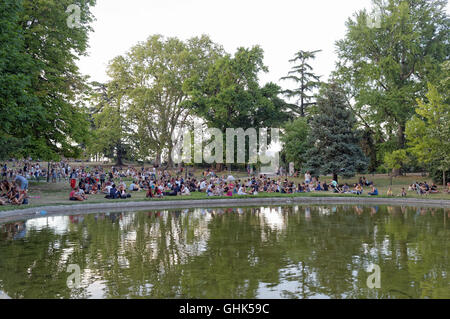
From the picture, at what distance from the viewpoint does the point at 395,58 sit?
41250 millimetres

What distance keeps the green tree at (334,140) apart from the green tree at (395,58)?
413 cm

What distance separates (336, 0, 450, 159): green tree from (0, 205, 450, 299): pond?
91.5 feet

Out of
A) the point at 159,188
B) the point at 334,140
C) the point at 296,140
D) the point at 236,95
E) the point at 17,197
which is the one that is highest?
the point at 236,95

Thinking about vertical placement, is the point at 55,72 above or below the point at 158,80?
below

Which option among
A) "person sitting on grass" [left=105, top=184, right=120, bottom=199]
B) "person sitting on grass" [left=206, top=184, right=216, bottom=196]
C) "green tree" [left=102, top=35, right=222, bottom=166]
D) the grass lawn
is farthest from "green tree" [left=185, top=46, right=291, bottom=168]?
"person sitting on grass" [left=105, top=184, right=120, bottom=199]

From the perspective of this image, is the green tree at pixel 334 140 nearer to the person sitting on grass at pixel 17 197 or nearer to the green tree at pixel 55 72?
the green tree at pixel 55 72

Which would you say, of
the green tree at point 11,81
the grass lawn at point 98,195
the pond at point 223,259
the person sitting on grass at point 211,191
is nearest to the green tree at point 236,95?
the grass lawn at point 98,195

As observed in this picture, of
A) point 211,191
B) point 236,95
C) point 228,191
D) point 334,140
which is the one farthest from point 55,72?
point 334,140

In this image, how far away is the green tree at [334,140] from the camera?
35375 millimetres

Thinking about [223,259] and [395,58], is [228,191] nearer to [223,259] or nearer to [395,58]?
[223,259]

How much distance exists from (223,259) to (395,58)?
4123 centimetres

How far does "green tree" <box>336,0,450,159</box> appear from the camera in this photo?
38281 mm

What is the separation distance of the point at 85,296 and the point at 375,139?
139 feet
